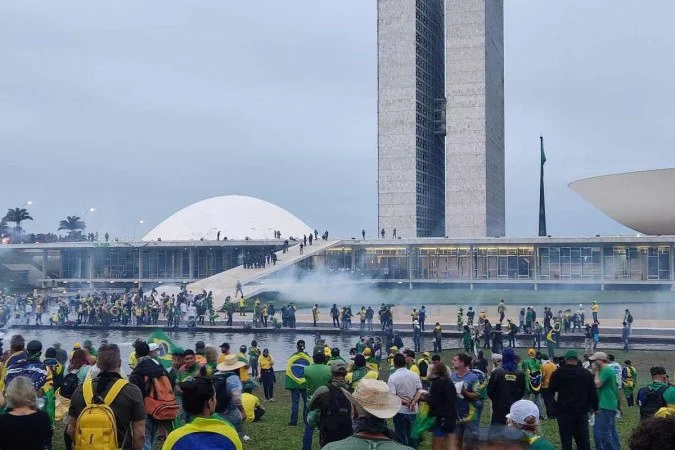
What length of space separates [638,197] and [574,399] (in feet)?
201

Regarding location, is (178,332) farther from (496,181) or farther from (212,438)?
(496,181)

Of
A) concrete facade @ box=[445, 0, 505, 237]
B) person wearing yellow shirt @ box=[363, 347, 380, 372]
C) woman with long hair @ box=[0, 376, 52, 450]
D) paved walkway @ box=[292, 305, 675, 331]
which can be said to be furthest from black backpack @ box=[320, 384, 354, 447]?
concrete facade @ box=[445, 0, 505, 237]

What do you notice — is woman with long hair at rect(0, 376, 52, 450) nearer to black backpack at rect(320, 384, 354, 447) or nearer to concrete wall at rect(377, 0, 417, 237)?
black backpack at rect(320, 384, 354, 447)

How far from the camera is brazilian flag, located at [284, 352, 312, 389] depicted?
12.5 m

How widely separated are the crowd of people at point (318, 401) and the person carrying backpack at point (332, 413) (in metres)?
0.01

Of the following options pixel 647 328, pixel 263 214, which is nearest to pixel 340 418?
pixel 647 328

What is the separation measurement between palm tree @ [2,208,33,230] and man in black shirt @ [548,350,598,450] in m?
101

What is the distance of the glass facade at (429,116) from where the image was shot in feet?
310

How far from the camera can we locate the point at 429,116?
99.2m

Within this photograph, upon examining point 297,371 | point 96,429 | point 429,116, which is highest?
point 429,116

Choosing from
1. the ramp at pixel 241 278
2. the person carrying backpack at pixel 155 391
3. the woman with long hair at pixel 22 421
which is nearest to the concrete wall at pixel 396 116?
the ramp at pixel 241 278

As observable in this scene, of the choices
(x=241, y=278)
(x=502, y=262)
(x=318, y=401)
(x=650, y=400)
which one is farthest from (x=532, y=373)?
(x=502, y=262)

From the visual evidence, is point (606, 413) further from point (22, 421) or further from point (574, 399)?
point (22, 421)

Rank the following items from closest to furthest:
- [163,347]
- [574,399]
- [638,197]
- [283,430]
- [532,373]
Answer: [574,399], [163,347], [283,430], [532,373], [638,197]
